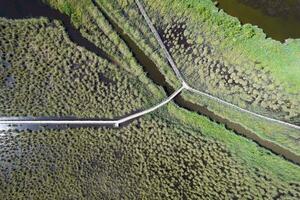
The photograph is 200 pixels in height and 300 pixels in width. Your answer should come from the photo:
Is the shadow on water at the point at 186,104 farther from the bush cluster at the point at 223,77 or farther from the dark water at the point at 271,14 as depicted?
the dark water at the point at 271,14

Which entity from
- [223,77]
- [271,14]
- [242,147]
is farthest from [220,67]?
[242,147]

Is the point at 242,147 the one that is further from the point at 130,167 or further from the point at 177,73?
the point at 130,167

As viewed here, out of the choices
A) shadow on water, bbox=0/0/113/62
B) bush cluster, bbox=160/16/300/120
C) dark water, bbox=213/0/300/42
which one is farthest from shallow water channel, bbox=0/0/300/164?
dark water, bbox=213/0/300/42

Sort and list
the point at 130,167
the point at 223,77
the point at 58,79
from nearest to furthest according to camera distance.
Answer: the point at 130,167 < the point at 223,77 < the point at 58,79

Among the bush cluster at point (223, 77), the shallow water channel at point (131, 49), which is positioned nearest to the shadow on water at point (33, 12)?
the shallow water channel at point (131, 49)

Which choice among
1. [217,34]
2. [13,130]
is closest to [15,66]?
[13,130]

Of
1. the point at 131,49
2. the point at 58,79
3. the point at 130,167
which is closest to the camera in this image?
the point at 130,167
